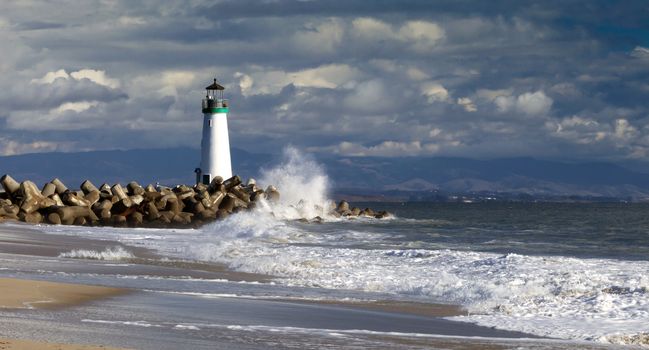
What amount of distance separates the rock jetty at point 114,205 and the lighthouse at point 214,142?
7714 mm

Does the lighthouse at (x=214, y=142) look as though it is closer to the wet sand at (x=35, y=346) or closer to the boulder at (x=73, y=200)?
the boulder at (x=73, y=200)

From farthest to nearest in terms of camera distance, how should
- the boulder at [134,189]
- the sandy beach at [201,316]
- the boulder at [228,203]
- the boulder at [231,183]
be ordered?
the boulder at [231,183]
the boulder at [134,189]
the boulder at [228,203]
the sandy beach at [201,316]

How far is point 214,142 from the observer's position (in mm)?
53000

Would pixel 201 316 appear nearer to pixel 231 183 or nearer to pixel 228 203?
pixel 228 203

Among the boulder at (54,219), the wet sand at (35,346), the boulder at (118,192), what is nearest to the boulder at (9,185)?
the boulder at (54,219)

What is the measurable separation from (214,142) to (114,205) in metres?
13.1

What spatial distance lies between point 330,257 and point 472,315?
9.21 meters

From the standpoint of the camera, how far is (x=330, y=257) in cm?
2245

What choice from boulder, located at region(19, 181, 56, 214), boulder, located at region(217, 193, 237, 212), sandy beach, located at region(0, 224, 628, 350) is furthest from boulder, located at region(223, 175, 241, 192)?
sandy beach, located at region(0, 224, 628, 350)

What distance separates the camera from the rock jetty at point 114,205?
125 ft

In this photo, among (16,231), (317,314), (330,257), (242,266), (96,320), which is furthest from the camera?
(16,231)

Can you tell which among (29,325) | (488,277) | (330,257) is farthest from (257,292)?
(330,257)

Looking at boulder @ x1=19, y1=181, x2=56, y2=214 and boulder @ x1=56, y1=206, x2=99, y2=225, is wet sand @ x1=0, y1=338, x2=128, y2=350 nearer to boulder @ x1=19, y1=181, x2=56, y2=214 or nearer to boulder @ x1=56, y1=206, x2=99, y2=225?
boulder @ x1=19, y1=181, x2=56, y2=214

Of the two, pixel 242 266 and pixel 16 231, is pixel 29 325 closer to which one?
pixel 242 266
